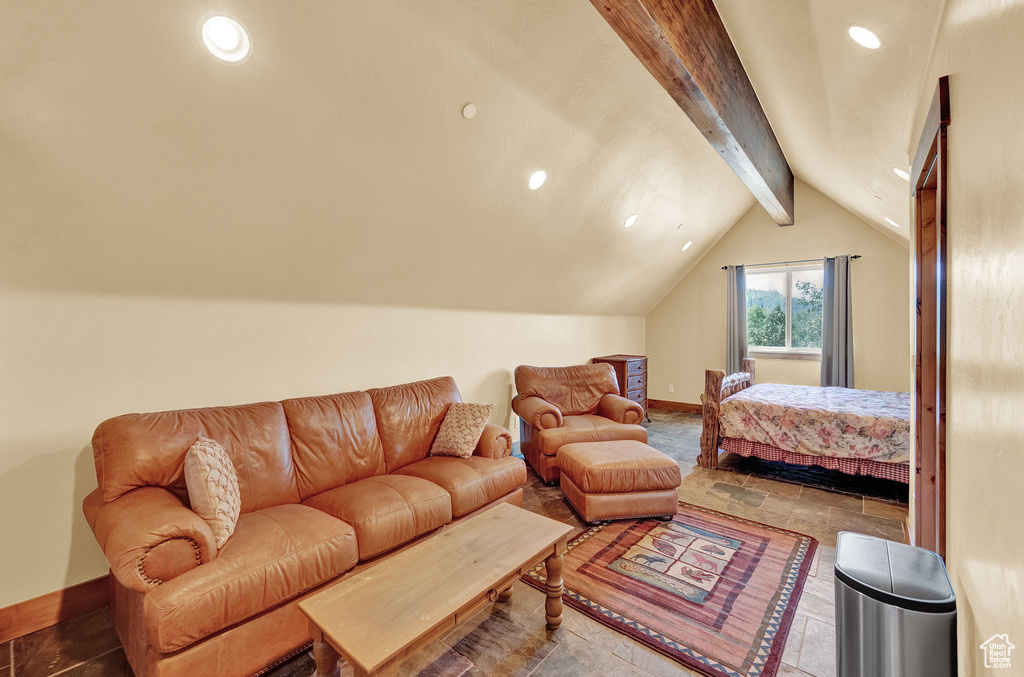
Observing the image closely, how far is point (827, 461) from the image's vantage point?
3.52m

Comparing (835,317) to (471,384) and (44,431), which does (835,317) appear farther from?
(44,431)

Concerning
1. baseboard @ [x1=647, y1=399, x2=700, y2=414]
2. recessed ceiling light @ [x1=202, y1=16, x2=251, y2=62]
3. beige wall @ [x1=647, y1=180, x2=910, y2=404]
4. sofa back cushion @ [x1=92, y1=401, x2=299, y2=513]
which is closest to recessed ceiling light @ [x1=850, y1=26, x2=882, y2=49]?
recessed ceiling light @ [x1=202, y1=16, x2=251, y2=62]

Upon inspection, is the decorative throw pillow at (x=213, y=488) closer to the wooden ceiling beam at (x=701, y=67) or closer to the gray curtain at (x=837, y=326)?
the wooden ceiling beam at (x=701, y=67)

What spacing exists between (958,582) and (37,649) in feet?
11.0

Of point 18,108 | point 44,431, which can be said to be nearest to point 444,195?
point 18,108

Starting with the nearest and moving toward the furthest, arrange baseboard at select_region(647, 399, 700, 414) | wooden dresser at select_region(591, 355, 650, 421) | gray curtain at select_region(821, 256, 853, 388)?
gray curtain at select_region(821, 256, 853, 388)
wooden dresser at select_region(591, 355, 650, 421)
baseboard at select_region(647, 399, 700, 414)

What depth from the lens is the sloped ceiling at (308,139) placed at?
4.96ft

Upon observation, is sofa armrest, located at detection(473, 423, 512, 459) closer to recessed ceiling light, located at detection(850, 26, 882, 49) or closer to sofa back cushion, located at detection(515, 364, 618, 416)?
sofa back cushion, located at detection(515, 364, 618, 416)

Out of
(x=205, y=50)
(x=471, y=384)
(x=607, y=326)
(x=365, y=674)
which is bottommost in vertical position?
(x=365, y=674)

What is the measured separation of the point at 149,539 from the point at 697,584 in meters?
2.40

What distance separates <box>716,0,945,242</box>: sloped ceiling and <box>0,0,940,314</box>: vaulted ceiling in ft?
0.04

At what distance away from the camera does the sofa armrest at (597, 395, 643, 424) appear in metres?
3.88

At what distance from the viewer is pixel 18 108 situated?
57.7 inches

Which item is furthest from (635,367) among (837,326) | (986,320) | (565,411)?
(986,320)
